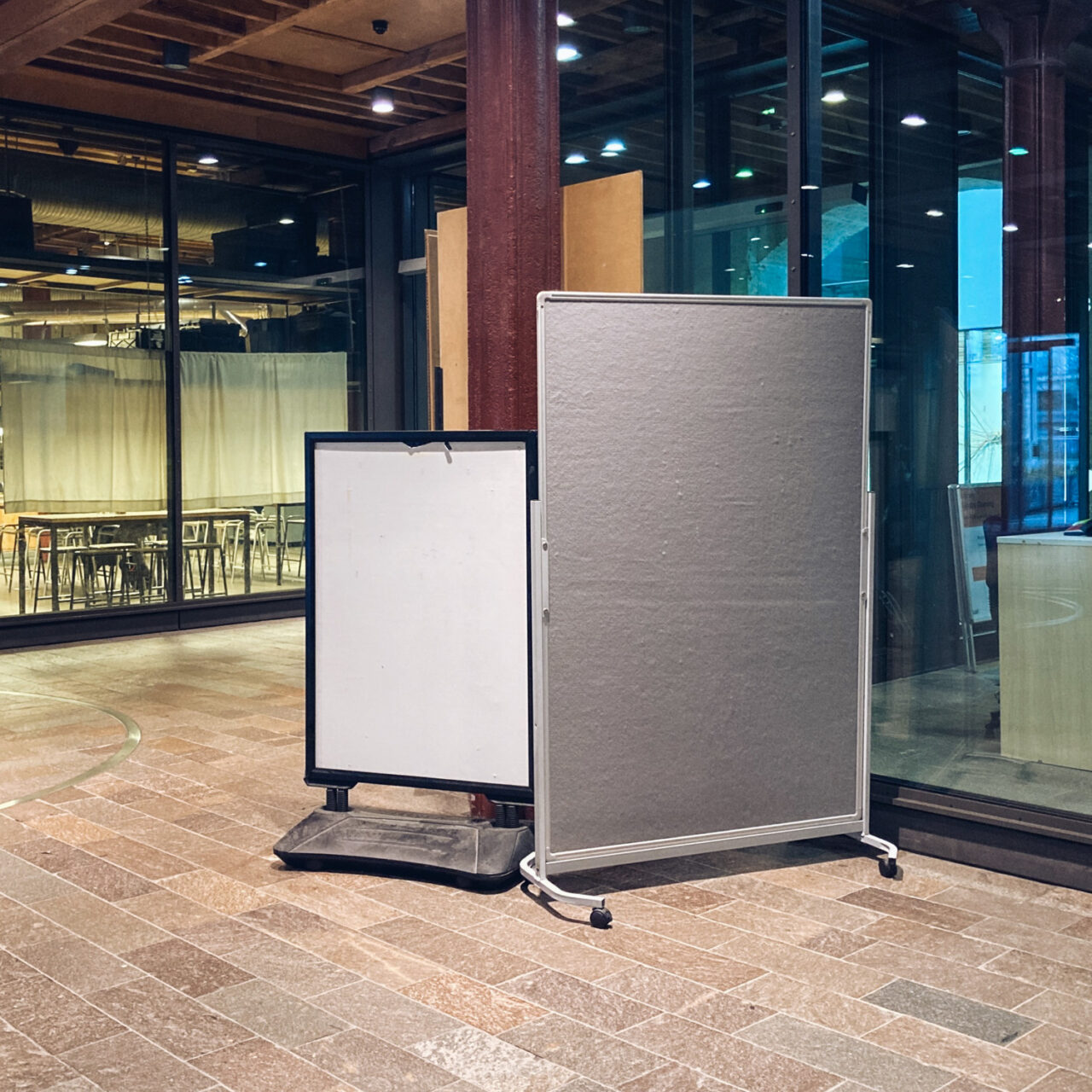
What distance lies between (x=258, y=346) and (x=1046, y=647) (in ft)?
23.9

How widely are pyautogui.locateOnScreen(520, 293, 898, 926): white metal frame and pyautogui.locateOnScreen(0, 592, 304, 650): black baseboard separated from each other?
19.0 feet

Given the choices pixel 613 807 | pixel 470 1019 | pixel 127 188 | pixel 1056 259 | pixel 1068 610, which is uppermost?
pixel 127 188

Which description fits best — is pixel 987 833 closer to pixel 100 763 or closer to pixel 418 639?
pixel 418 639

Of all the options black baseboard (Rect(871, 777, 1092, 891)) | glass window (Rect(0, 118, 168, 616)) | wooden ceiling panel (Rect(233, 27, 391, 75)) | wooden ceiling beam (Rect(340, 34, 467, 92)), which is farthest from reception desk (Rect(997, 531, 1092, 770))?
glass window (Rect(0, 118, 168, 616))

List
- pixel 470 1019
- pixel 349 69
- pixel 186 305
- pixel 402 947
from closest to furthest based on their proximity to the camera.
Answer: pixel 470 1019 < pixel 402 947 < pixel 349 69 < pixel 186 305

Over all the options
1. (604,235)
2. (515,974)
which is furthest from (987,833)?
(604,235)

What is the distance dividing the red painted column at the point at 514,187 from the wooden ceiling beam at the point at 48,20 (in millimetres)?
3089

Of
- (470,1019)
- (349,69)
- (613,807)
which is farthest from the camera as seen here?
(349,69)

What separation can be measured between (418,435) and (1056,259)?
6.00 ft

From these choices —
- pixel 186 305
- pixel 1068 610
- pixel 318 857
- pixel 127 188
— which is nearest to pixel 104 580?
pixel 186 305

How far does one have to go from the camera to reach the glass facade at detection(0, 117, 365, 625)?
8.51m

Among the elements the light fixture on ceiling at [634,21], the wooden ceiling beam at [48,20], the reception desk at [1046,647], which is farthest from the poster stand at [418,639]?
the wooden ceiling beam at [48,20]

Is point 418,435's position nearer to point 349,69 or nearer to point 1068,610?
point 1068,610

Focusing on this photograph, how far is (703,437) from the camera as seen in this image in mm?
3553
